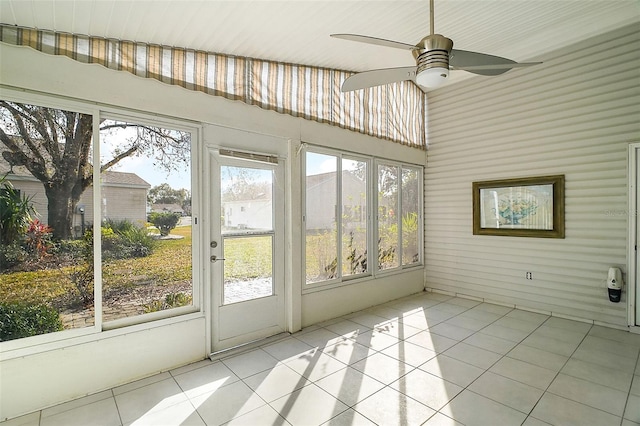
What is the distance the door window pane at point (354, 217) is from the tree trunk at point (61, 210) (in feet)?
10.6

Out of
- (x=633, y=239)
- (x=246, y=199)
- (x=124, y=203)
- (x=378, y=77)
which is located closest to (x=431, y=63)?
(x=378, y=77)

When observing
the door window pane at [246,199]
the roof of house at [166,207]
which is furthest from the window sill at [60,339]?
the door window pane at [246,199]

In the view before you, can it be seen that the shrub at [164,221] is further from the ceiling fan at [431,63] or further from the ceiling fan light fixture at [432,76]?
the ceiling fan light fixture at [432,76]

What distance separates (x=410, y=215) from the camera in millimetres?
5785

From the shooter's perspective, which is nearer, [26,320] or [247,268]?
[26,320]

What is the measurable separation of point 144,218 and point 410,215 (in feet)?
14.6

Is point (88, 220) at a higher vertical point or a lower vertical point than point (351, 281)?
higher

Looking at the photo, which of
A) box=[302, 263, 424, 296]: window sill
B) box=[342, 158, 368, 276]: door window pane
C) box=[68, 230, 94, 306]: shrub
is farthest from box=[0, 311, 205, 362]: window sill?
box=[342, 158, 368, 276]: door window pane

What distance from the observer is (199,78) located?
3.13 m

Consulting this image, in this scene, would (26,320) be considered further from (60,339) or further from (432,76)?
(432,76)

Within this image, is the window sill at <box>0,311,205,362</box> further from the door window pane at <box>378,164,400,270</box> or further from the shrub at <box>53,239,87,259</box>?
the door window pane at <box>378,164,400,270</box>

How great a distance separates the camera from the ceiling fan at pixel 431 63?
2104 millimetres

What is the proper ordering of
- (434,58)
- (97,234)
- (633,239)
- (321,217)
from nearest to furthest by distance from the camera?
1. (434,58)
2. (97,234)
3. (633,239)
4. (321,217)

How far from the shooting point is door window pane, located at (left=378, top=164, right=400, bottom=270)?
5.19 meters
